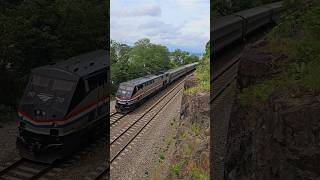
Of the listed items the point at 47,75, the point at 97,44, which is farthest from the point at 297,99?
the point at 97,44

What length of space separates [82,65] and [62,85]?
5.17 ft

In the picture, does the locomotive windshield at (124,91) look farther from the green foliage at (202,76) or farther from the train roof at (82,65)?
the green foliage at (202,76)

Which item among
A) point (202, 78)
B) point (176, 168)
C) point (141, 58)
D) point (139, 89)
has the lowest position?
point (176, 168)

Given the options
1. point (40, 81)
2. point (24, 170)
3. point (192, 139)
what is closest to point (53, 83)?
point (40, 81)

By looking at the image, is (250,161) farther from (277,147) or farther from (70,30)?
(70,30)

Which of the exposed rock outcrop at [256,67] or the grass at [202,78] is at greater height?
the exposed rock outcrop at [256,67]

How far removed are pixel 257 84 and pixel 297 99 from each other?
184cm

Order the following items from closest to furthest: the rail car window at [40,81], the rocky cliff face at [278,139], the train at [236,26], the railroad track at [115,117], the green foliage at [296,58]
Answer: the rocky cliff face at [278,139], the green foliage at [296,58], the rail car window at [40,81], the railroad track at [115,117], the train at [236,26]

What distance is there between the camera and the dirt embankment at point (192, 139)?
10.1m

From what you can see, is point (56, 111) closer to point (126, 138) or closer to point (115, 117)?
point (126, 138)

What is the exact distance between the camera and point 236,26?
58.2ft

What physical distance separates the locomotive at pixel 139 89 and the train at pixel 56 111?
5.01 feet

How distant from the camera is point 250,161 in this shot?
6.99m

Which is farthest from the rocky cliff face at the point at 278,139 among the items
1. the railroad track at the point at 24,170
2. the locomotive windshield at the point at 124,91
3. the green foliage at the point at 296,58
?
the locomotive windshield at the point at 124,91
